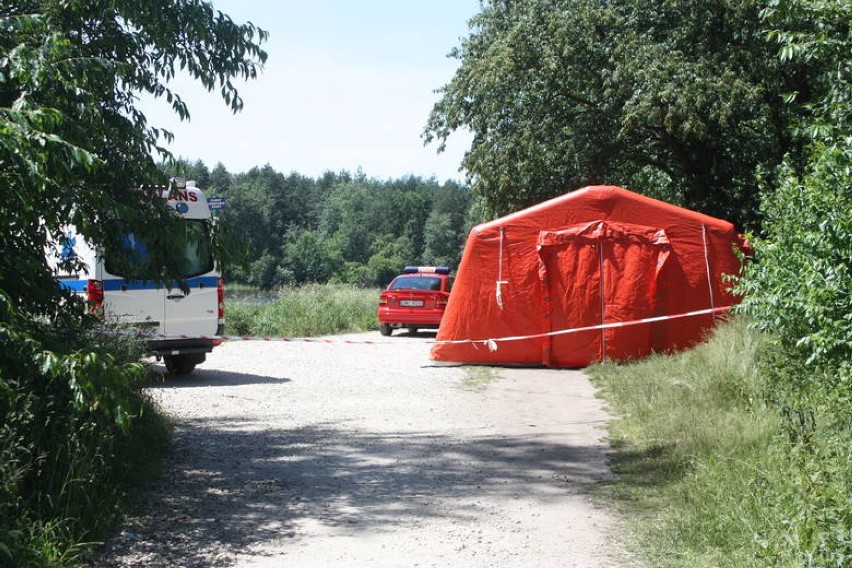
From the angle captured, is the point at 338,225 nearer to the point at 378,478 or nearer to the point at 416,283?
the point at 416,283

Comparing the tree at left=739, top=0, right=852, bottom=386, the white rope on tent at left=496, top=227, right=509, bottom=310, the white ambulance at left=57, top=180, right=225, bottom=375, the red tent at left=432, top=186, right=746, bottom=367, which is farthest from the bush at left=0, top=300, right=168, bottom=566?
the red tent at left=432, top=186, right=746, bottom=367

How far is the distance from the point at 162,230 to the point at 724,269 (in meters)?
11.5

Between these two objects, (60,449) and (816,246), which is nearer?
(60,449)

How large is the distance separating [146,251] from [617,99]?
1559cm

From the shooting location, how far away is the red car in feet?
78.9

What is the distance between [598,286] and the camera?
15867mm

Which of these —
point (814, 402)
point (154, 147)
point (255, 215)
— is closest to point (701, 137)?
point (814, 402)

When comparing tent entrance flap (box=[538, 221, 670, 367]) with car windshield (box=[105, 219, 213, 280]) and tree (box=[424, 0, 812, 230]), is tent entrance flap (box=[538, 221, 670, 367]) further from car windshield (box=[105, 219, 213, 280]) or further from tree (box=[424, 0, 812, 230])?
car windshield (box=[105, 219, 213, 280])

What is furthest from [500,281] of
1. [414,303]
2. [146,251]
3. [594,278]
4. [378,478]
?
[146,251]

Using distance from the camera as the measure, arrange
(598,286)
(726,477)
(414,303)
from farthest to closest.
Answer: (414,303) → (598,286) → (726,477)

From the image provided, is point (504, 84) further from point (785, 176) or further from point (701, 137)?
point (785, 176)

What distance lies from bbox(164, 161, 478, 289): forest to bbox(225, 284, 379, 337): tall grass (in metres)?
47.9

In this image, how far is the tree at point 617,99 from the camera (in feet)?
62.4

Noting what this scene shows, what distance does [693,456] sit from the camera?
7.62 metres
